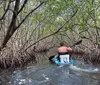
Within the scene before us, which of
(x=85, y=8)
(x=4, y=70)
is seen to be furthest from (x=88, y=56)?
(x=4, y=70)

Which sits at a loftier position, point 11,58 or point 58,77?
point 11,58

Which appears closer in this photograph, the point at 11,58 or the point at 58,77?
the point at 58,77

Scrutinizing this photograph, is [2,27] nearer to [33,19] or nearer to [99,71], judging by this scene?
[33,19]

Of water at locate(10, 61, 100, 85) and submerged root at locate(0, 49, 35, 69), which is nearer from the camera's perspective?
water at locate(10, 61, 100, 85)

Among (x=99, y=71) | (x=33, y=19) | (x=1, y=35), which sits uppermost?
(x=33, y=19)

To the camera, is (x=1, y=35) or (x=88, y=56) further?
(x=88, y=56)

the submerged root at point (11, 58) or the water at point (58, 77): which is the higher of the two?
the submerged root at point (11, 58)

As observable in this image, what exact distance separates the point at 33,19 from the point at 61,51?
2.33 meters

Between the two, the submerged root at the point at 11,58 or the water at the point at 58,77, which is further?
the submerged root at the point at 11,58

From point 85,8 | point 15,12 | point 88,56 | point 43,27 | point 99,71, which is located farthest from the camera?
point 43,27

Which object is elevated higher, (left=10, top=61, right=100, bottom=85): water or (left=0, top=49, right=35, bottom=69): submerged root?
(left=0, top=49, right=35, bottom=69): submerged root

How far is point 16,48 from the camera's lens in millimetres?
8625

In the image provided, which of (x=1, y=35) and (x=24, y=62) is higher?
(x=1, y=35)

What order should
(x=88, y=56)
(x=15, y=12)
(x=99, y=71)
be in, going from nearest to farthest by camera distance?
(x=15, y=12)
(x=99, y=71)
(x=88, y=56)
